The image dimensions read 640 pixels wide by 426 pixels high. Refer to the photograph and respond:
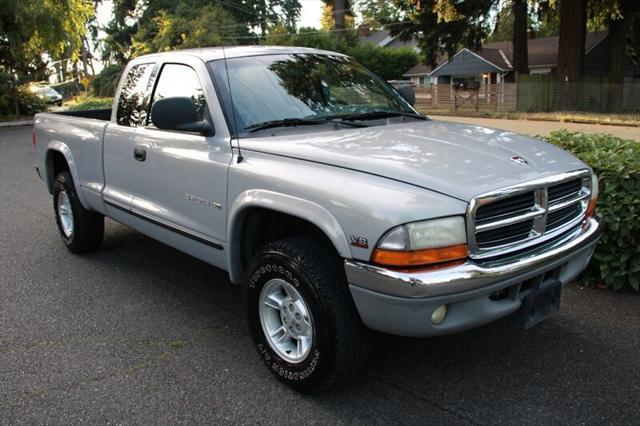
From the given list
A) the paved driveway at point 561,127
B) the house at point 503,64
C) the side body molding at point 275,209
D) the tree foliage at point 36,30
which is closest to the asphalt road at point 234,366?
the side body molding at point 275,209

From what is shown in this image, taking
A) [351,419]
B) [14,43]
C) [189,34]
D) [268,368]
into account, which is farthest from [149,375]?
[189,34]

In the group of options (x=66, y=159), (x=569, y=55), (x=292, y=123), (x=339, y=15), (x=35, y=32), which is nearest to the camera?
(x=292, y=123)

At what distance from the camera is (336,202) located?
9.19 feet

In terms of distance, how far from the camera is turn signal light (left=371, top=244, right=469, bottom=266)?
103 inches

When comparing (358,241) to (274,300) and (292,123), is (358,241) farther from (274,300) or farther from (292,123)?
(292,123)

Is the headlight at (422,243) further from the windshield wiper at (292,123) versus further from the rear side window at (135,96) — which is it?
the rear side window at (135,96)

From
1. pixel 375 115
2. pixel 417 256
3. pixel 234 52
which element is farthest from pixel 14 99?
pixel 417 256

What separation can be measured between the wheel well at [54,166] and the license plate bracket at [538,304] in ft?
15.9

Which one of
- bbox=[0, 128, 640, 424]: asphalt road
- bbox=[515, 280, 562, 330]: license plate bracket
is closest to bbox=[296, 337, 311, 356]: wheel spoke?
bbox=[0, 128, 640, 424]: asphalt road

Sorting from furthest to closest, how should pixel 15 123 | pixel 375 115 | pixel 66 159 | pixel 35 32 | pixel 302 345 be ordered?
pixel 15 123
pixel 35 32
pixel 66 159
pixel 375 115
pixel 302 345

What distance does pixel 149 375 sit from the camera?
3.43 meters

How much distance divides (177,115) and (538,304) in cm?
231

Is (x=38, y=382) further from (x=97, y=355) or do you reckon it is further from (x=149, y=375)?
(x=149, y=375)

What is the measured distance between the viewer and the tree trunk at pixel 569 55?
971 inches
